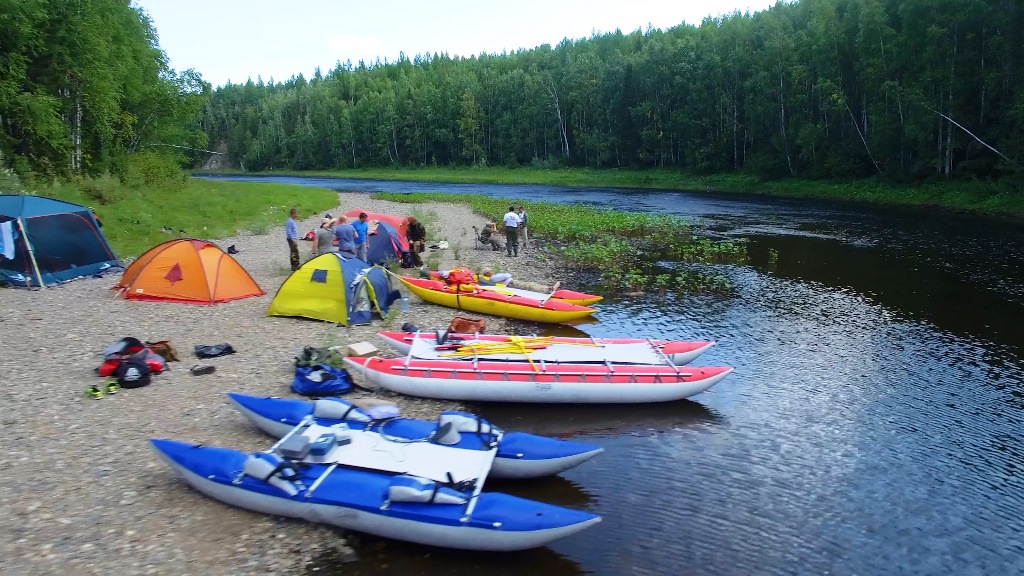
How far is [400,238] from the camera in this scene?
23766 millimetres

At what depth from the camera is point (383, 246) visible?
2269 centimetres

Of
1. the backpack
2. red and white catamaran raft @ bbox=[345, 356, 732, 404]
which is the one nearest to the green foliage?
the backpack

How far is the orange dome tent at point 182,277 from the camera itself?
668 inches

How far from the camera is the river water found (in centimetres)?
796

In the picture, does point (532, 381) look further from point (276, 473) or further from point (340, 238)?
point (340, 238)

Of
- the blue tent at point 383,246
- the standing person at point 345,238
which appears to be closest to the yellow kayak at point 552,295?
the standing person at point 345,238

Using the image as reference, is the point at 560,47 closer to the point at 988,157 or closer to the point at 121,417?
the point at 988,157

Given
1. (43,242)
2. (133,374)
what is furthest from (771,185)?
(133,374)

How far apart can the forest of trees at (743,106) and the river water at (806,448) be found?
79.2 ft

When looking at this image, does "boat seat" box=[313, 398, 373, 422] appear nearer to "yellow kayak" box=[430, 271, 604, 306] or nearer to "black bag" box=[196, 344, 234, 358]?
"black bag" box=[196, 344, 234, 358]

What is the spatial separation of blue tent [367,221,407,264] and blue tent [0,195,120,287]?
26.7 ft

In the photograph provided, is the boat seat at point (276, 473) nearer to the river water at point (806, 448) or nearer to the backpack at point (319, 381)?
the river water at point (806, 448)

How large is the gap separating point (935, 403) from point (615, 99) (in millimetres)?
66512

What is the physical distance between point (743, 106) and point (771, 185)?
1104cm
